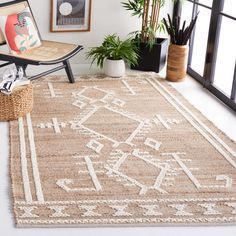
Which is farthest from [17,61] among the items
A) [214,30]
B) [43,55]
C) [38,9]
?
[214,30]

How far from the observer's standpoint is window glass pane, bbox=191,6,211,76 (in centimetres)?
493

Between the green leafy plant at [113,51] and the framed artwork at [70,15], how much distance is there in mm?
318

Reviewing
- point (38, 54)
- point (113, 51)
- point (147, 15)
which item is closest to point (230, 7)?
point (147, 15)

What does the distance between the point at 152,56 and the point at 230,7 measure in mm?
966

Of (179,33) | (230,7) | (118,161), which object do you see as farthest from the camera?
(179,33)

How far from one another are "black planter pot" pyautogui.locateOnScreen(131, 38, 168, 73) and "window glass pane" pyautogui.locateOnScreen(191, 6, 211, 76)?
0.32 meters

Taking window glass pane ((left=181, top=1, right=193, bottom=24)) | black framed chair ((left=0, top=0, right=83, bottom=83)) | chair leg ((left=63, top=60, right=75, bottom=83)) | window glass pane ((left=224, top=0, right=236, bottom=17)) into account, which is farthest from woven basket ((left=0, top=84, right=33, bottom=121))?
Result: window glass pane ((left=181, top=1, right=193, bottom=24))

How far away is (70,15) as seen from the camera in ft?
16.2

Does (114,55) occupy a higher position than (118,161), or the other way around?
(114,55)

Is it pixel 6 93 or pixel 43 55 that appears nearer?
pixel 6 93

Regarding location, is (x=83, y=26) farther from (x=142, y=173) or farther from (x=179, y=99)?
(x=142, y=173)

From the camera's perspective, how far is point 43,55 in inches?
167

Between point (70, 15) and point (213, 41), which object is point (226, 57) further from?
point (70, 15)

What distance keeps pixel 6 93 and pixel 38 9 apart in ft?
4.89
